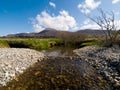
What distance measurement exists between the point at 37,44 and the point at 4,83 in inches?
1309

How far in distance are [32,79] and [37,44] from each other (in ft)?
105

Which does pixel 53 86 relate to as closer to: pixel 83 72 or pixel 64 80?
pixel 64 80

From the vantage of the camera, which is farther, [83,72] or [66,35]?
[66,35]

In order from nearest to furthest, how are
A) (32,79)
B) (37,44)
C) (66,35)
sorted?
(32,79) → (37,44) → (66,35)

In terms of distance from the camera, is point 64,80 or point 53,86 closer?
point 53,86

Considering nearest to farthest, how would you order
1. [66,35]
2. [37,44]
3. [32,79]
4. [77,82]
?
[77,82] < [32,79] < [37,44] < [66,35]

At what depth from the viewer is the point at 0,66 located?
42.5ft

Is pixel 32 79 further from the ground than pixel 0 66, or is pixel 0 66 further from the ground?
pixel 0 66

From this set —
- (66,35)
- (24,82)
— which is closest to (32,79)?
(24,82)

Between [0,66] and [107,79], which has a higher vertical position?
[0,66]

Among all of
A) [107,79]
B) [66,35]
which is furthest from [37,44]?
[107,79]

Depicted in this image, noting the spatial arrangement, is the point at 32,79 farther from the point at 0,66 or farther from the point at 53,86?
the point at 0,66

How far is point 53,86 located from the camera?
1008cm

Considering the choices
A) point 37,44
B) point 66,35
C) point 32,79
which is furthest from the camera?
point 66,35
